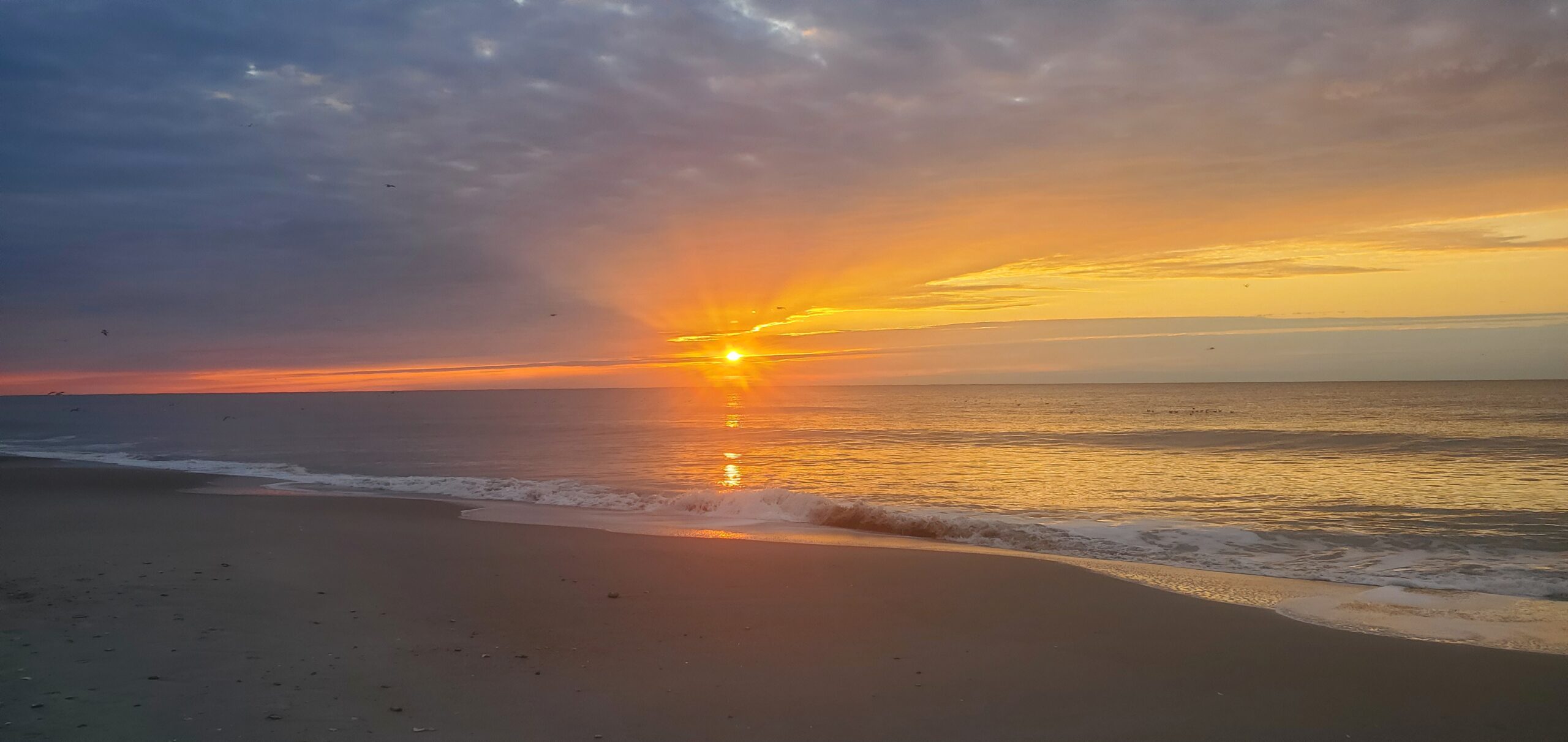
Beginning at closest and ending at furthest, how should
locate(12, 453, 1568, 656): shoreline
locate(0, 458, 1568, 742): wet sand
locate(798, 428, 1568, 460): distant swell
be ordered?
1. locate(0, 458, 1568, 742): wet sand
2. locate(12, 453, 1568, 656): shoreline
3. locate(798, 428, 1568, 460): distant swell

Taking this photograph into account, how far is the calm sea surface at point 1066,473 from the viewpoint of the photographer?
14195 millimetres

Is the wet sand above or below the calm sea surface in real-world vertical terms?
above

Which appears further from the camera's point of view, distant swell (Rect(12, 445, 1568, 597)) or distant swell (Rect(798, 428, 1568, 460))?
distant swell (Rect(798, 428, 1568, 460))

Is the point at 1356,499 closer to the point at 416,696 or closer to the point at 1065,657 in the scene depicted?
the point at 1065,657

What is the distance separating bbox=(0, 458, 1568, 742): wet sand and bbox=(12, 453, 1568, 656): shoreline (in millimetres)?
546

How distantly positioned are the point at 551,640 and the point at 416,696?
5.60ft

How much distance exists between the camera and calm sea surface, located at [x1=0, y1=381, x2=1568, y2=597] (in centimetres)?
1420

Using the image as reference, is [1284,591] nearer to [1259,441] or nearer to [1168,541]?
[1168,541]

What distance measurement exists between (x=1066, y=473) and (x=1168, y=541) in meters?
12.3

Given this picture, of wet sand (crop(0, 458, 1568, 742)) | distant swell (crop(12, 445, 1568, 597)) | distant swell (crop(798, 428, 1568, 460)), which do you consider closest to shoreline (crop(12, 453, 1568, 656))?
distant swell (crop(12, 445, 1568, 597))

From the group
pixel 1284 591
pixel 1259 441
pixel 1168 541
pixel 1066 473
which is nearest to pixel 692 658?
pixel 1284 591

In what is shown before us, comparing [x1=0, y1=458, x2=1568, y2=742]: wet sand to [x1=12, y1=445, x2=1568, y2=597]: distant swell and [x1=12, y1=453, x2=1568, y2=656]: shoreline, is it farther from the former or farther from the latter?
[x1=12, y1=445, x2=1568, y2=597]: distant swell

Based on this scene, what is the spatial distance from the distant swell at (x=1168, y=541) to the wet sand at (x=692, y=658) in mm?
3209

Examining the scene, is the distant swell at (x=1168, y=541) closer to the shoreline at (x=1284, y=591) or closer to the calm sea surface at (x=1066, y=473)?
the calm sea surface at (x=1066, y=473)
